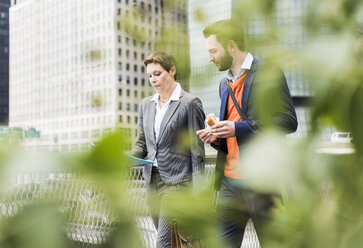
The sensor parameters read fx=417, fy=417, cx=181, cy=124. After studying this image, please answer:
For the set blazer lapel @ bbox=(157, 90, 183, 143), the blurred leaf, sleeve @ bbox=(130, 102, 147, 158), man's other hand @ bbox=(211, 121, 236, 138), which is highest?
blazer lapel @ bbox=(157, 90, 183, 143)

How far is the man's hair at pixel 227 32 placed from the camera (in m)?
0.24

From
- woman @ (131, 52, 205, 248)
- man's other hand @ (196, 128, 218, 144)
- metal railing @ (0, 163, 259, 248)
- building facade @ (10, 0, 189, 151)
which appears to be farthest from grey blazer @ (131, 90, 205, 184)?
metal railing @ (0, 163, 259, 248)

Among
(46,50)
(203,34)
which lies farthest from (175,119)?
(203,34)

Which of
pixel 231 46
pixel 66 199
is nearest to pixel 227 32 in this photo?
pixel 231 46

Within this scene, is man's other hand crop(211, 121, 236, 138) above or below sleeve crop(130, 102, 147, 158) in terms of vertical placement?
above

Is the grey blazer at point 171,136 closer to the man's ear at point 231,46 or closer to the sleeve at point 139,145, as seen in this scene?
the sleeve at point 139,145

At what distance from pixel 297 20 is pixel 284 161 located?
77mm

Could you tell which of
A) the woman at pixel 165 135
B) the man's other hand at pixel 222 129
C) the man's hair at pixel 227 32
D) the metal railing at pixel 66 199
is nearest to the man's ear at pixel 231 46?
the man's hair at pixel 227 32

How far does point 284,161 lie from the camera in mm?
215

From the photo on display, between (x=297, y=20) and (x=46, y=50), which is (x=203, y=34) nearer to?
(x=297, y=20)

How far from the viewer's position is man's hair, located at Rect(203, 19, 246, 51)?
0.24 metres

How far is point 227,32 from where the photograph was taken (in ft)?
0.89

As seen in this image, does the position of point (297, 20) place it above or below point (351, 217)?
above

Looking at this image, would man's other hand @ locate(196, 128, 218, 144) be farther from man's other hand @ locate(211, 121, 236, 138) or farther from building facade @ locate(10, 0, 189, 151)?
building facade @ locate(10, 0, 189, 151)
